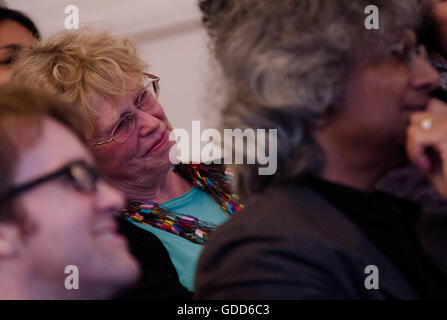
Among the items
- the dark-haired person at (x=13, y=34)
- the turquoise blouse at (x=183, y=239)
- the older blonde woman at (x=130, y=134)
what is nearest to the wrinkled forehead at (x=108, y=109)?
the older blonde woman at (x=130, y=134)

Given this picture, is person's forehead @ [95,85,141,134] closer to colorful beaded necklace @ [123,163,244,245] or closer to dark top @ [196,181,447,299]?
colorful beaded necklace @ [123,163,244,245]

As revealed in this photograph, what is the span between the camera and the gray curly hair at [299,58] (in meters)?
0.95

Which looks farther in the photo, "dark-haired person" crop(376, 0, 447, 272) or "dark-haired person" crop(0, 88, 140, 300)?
"dark-haired person" crop(376, 0, 447, 272)

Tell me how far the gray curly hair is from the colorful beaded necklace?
0.63 m

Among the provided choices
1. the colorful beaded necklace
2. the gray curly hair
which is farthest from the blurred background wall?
the gray curly hair

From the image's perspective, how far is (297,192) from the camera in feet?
3.18

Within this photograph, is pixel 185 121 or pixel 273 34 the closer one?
pixel 273 34

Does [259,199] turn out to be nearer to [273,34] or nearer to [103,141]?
[273,34]

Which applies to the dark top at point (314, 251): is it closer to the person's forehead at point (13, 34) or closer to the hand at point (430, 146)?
the hand at point (430, 146)

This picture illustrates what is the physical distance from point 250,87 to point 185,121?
2002 millimetres

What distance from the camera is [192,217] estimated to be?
164 centimetres

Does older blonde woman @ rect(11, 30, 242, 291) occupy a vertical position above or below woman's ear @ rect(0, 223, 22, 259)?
above

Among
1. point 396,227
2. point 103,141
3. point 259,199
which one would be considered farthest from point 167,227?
point 396,227

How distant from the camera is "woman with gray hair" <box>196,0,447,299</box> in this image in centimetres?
90
